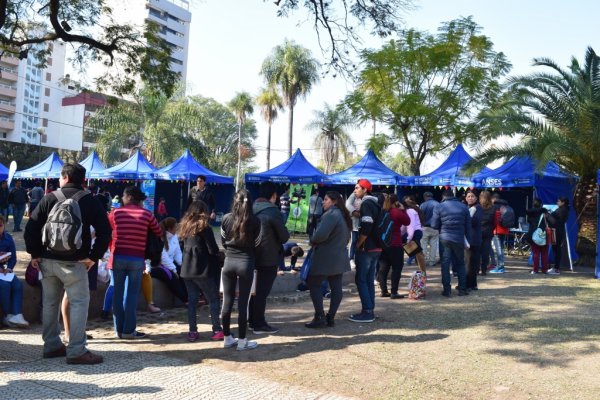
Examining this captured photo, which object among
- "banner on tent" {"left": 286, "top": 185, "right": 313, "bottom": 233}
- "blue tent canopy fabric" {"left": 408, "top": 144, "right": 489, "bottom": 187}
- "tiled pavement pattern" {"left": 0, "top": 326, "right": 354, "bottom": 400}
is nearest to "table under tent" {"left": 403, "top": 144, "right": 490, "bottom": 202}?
"blue tent canopy fabric" {"left": 408, "top": 144, "right": 489, "bottom": 187}

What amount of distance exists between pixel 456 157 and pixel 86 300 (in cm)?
1523

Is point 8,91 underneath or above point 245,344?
above

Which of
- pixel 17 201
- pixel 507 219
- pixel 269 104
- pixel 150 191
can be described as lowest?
pixel 507 219

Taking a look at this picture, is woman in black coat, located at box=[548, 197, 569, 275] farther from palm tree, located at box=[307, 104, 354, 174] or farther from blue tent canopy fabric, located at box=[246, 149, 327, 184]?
palm tree, located at box=[307, 104, 354, 174]

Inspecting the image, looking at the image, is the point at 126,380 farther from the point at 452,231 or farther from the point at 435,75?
the point at 435,75

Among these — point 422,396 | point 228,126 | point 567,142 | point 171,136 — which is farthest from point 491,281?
point 228,126

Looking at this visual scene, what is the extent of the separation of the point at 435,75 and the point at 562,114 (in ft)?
33.1

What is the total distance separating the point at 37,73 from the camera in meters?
81.6

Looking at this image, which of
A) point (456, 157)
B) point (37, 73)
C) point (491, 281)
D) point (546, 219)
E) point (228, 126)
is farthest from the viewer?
point (37, 73)

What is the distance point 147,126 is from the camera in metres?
36.8

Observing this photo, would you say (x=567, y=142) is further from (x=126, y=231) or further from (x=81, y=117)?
(x=81, y=117)

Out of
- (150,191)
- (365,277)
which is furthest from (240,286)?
(150,191)

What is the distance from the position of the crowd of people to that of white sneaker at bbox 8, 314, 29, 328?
0.03 feet

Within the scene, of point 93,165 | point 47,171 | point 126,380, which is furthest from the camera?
point 47,171
